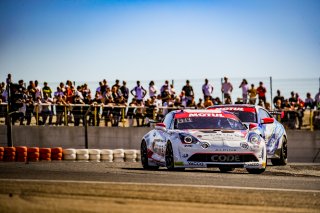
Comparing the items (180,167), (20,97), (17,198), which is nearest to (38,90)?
(20,97)

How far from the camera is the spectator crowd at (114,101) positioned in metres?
28.8

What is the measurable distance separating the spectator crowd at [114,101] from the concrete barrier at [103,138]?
1.04ft

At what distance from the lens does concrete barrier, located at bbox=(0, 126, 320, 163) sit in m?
29.7

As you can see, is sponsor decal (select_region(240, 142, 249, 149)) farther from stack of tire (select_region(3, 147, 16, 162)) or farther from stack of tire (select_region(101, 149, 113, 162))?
stack of tire (select_region(3, 147, 16, 162))

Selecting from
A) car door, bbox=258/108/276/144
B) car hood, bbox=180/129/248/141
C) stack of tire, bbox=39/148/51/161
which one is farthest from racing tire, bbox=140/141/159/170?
stack of tire, bbox=39/148/51/161

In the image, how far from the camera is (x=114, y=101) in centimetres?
2908

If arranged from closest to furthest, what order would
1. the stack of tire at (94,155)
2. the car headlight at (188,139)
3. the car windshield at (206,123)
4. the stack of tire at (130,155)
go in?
the car headlight at (188,139) < the car windshield at (206,123) < the stack of tire at (94,155) < the stack of tire at (130,155)

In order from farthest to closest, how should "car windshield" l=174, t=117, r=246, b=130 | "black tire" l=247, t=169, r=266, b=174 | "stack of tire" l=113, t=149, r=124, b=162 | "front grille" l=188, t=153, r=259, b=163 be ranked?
"stack of tire" l=113, t=149, r=124, b=162 < "car windshield" l=174, t=117, r=246, b=130 < "black tire" l=247, t=169, r=266, b=174 < "front grille" l=188, t=153, r=259, b=163

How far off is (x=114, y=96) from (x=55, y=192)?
20004 mm

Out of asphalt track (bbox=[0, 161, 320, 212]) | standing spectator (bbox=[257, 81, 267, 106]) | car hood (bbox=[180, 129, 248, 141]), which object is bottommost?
asphalt track (bbox=[0, 161, 320, 212])

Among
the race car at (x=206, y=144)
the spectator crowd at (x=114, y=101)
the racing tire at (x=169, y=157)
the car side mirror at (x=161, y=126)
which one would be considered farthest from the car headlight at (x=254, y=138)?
the spectator crowd at (x=114, y=101)

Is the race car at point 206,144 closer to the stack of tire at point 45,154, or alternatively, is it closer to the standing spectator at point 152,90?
the stack of tire at point 45,154

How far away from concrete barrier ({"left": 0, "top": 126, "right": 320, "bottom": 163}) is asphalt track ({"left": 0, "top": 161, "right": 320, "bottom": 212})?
17.5 meters

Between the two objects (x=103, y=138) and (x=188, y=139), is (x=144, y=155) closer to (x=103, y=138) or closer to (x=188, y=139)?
(x=188, y=139)
